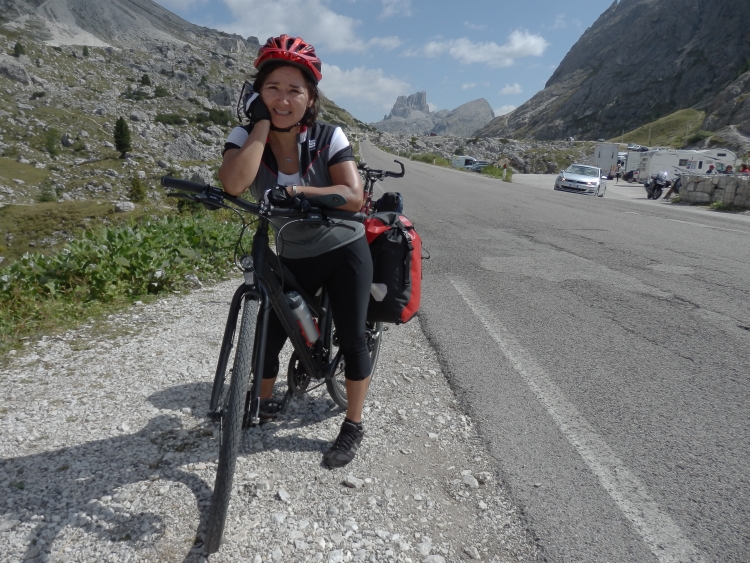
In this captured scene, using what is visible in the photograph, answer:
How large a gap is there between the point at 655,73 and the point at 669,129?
4271 cm

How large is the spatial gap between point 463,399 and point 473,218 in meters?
10.4

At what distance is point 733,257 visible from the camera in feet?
28.4

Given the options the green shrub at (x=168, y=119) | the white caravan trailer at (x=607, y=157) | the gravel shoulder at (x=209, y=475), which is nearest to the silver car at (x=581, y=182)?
the gravel shoulder at (x=209, y=475)

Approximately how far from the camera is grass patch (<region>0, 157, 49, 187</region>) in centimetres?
7856

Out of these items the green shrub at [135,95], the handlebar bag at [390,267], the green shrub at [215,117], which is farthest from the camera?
the green shrub at [135,95]

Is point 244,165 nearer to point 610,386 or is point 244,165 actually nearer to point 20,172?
point 610,386

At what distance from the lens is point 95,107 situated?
400ft

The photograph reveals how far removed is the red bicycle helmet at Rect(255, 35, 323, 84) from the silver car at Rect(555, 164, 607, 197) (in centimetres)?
2735

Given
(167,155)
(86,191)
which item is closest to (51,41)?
(167,155)

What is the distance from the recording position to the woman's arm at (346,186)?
2.52 m

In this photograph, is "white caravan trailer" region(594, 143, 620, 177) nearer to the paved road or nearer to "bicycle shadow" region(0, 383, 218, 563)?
the paved road

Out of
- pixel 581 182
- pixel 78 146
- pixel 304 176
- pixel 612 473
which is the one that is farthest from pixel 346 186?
pixel 78 146

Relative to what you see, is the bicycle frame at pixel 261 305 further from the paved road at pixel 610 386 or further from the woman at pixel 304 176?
the paved road at pixel 610 386

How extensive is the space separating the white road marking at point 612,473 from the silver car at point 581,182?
25263 millimetres
